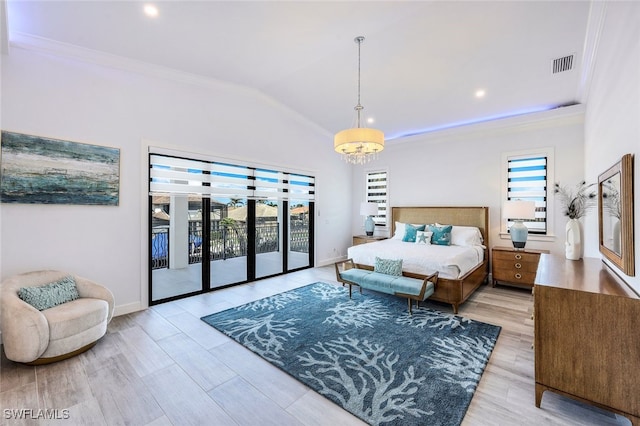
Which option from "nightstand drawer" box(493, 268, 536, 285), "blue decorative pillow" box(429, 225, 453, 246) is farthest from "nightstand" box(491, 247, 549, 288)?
"blue decorative pillow" box(429, 225, 453, 246)

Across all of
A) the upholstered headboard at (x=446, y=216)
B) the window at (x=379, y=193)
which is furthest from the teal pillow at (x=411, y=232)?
the window at (x=379, y=193)

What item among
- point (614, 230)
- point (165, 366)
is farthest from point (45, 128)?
point (614, 230)

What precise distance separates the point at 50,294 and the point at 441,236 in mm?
5500

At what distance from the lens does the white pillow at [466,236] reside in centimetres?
497

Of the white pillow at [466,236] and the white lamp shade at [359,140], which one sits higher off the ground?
the white lamp shade at [359,140]

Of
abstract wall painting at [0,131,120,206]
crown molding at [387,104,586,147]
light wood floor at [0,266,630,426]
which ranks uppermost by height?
crown molding at [387,104,586,147]

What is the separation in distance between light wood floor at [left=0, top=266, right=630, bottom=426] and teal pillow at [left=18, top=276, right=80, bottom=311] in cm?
53

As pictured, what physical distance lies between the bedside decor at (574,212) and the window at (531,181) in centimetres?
25

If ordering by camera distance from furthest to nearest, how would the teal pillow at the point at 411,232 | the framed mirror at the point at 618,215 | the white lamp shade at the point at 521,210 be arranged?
1. the teal pillow at the point at 411,232
2. the white lamp shade at the point at 521,210
3. the framed mirror at the point at 618,215

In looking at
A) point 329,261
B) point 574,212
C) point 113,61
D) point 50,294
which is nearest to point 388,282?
point 574,212

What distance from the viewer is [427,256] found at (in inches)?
157

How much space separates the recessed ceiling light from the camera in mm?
2737

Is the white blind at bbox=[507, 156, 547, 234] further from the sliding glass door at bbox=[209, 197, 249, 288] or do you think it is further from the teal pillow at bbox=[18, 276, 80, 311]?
the teal pillow at bbox=[18, 276, 80, 311]

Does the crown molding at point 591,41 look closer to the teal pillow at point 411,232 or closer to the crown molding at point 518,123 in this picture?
the crown molding at point 518,123
